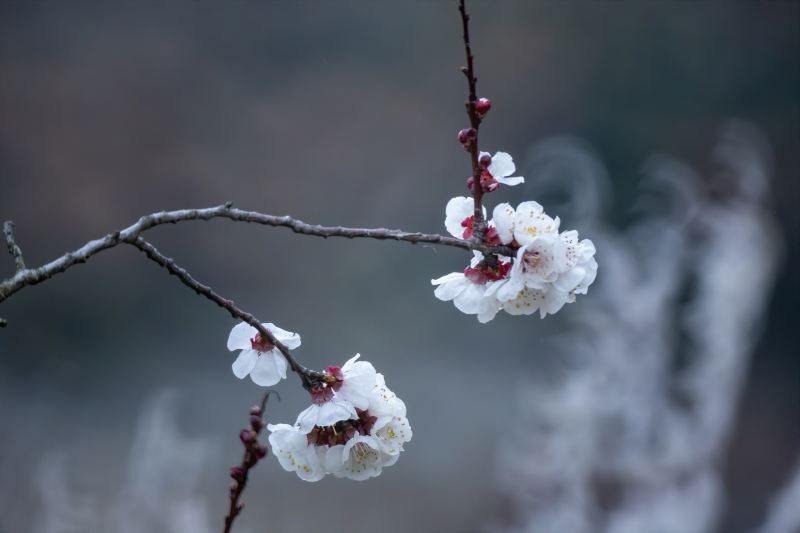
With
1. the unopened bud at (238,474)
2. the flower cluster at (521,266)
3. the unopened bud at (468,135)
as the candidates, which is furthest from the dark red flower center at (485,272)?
the unopened bud at (238,474)

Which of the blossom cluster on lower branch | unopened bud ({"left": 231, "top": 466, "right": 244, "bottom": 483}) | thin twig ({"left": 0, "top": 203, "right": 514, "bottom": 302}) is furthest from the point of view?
the blossom cluster on lower branch

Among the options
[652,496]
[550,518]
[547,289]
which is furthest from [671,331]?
[547,289]

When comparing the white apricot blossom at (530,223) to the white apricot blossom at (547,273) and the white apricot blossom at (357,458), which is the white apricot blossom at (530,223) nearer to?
the white apricot blossom at (547,273)

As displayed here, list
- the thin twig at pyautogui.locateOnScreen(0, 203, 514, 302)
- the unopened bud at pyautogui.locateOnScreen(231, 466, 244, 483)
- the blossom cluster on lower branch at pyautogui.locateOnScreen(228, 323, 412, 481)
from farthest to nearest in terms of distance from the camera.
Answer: the blossom cluster on lower branch at pyautogui.locateOnScreen(228, 323, 412, 481) → the thin twig at pyautogui.locateOnScreen(0, 203, 514, 302) → the unopened bud at pyautogui.locateOnScreen(231, 466, 244, 483)

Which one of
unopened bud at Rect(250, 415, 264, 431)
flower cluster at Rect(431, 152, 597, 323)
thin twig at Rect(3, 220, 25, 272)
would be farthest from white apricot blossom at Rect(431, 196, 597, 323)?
thin twig at Rect(3, 220, 25, 272)

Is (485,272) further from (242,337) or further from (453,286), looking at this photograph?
(242,337)

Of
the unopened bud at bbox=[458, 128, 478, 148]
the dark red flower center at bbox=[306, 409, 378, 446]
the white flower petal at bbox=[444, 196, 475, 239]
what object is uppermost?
the white flower petal at bbox=[444, 196, 475, 239]

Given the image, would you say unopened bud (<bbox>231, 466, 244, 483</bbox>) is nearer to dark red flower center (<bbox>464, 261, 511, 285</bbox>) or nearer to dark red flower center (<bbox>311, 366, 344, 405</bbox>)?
dark red flower center (<bbox>311, 366, 344, 405</bbox>)
